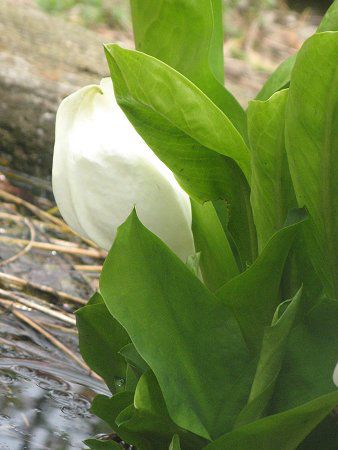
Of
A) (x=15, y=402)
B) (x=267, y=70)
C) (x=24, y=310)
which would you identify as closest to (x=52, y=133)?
(x=24, y=310)

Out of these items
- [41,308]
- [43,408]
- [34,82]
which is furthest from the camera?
[34,82]

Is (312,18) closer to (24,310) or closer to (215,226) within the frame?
(24,310)

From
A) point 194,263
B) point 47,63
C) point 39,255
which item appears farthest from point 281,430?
point 47,63

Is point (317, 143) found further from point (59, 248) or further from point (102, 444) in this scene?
point (59, 248)

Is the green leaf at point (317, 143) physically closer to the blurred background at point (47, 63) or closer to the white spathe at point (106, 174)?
the white spathe at point (106, 174)

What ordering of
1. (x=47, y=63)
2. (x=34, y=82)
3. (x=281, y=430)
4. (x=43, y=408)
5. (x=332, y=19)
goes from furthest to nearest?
(x=47, y=63) < (x=34, y=82) < (x=43, y=408) < (x=332, y=19) < (x=281, y=430)

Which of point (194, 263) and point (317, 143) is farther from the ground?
point (317, 143)

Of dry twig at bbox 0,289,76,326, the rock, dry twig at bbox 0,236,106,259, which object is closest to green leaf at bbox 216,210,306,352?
dry twig at bbox 0,289,76,326
